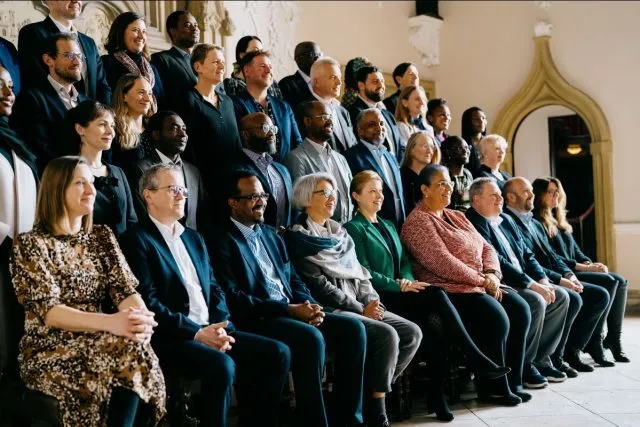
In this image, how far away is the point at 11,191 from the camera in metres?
3.46

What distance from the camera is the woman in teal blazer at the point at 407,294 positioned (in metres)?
4.48

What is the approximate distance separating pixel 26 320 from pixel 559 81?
7.96 meters

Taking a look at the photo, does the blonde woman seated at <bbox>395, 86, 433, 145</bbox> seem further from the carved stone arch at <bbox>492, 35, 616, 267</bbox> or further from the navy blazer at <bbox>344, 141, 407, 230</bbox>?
the carved stone arch at <bbox>492, 35, 616, 267</bbox>

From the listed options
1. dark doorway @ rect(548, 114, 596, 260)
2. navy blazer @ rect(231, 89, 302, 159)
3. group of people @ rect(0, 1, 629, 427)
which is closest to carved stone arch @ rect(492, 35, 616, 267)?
dark doorway @ rect(548, 114, 596, 260)

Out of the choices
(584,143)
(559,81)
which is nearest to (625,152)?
(559,81)

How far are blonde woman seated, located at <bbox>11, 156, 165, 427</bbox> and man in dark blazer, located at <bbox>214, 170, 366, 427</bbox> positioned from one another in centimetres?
77

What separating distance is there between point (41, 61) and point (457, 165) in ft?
9.47

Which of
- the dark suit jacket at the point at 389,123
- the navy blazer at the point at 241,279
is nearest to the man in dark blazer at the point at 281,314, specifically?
the navy blazer at the point at 241,279

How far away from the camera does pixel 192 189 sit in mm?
4242

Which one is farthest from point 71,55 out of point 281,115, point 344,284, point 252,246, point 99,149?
point 344,284

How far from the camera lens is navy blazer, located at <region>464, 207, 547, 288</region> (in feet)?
17.5

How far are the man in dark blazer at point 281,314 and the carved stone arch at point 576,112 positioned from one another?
6.23 m

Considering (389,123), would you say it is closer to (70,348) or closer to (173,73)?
(173,73)

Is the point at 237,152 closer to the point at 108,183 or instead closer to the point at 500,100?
the point at 108,183
